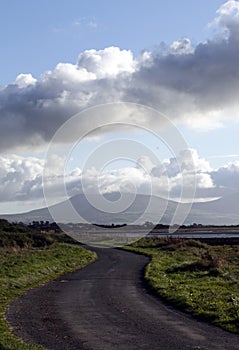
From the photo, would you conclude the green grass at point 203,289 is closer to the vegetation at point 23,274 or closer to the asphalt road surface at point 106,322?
the asphalt road surface at point 106,322

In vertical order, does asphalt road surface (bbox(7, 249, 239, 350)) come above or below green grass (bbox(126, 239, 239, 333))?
below

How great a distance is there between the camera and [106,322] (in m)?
17.6

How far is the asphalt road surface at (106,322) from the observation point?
14328 millimetres

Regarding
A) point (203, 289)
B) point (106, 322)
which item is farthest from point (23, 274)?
point (106, 322)

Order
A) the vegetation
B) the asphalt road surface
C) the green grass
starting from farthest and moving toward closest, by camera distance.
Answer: the green grass
the vegetation
the asphalt road surface

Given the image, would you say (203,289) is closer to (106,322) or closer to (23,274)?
(106,322)

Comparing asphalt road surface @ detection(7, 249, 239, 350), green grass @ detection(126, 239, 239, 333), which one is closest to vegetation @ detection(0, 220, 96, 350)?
asphalt road surface @ detection(7, 249, 239, 350)

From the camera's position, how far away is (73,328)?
16734 mm

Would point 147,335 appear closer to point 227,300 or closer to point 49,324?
point 49,324

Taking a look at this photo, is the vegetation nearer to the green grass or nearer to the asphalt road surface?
the asphalt road surface

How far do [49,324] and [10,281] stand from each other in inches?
437

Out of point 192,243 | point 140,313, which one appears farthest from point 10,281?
point 192,243

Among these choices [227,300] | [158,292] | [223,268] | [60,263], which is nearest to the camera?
[227,300]

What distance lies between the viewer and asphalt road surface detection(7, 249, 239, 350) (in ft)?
47.0
